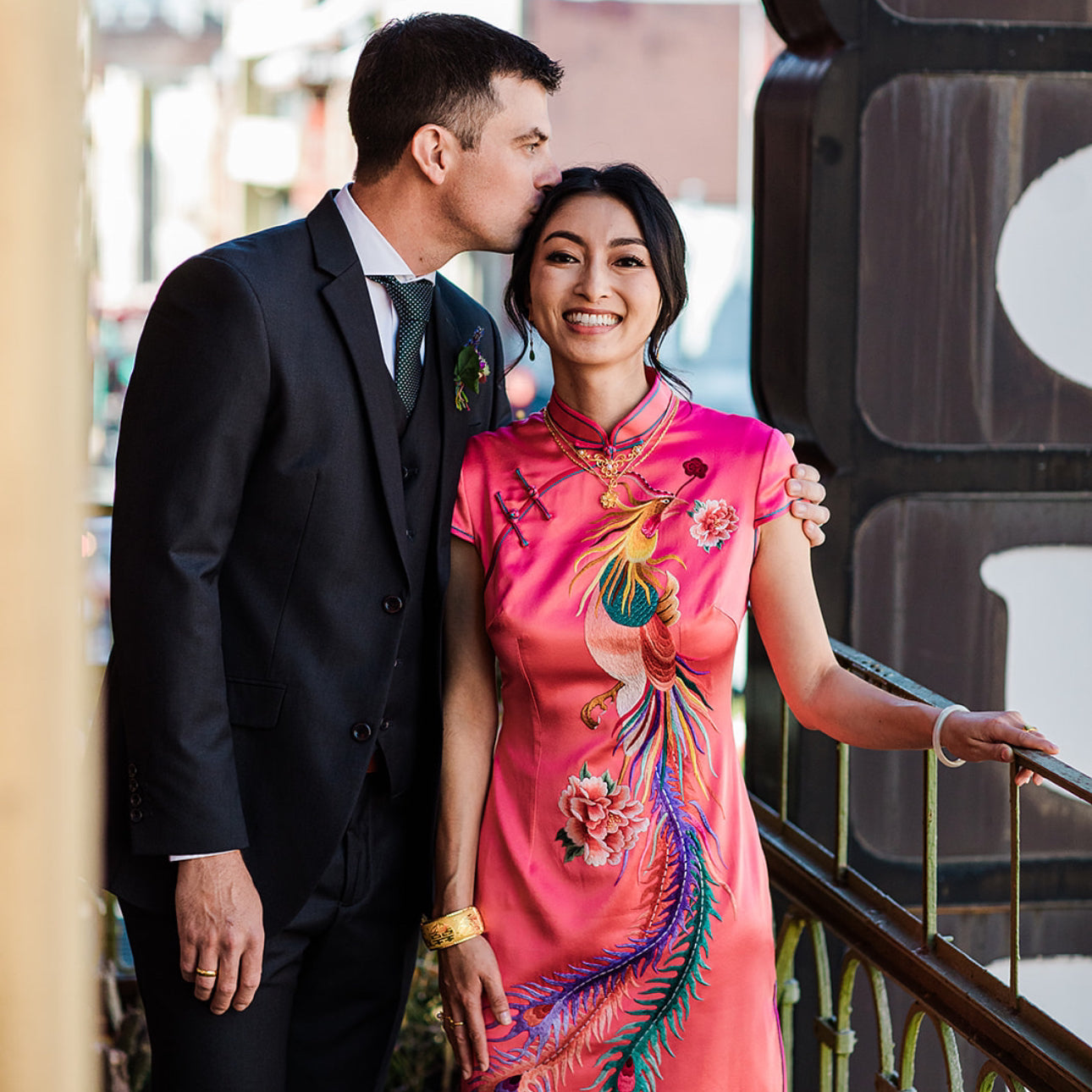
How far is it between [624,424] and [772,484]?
0.73 feet

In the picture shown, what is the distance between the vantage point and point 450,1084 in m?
3.16

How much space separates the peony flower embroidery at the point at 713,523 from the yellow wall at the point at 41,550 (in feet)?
4.27

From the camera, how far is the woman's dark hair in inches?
75.0

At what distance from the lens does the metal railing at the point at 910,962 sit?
1696mm

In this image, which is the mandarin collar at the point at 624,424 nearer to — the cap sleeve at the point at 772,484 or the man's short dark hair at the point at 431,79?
the cap sleeve at the point at 772,484

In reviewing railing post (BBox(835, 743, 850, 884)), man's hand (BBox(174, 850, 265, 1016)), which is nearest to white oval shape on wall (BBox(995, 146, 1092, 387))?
railing post (BBox(835, 743, 850, 884))

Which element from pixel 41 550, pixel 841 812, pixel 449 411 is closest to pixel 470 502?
pixel 449 411

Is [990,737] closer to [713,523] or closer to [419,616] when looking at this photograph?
[713,523]

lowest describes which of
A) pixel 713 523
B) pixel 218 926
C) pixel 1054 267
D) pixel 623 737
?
pixel 218 926

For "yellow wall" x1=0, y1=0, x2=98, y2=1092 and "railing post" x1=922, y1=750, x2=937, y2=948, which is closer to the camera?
"yellow wall" x1=0, y1=0, x2=98, y2=1092

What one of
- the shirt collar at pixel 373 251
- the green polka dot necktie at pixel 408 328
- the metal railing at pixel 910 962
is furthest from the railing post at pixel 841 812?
the shirt collar at pixel 373 251

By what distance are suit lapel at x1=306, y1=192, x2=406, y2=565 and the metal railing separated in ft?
2.51

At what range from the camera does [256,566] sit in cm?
183

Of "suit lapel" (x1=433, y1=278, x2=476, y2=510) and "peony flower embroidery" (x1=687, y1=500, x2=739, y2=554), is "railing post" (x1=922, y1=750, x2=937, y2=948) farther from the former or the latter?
"suit lapel" (x1=433, y1=278, x2=476, y2=510)
